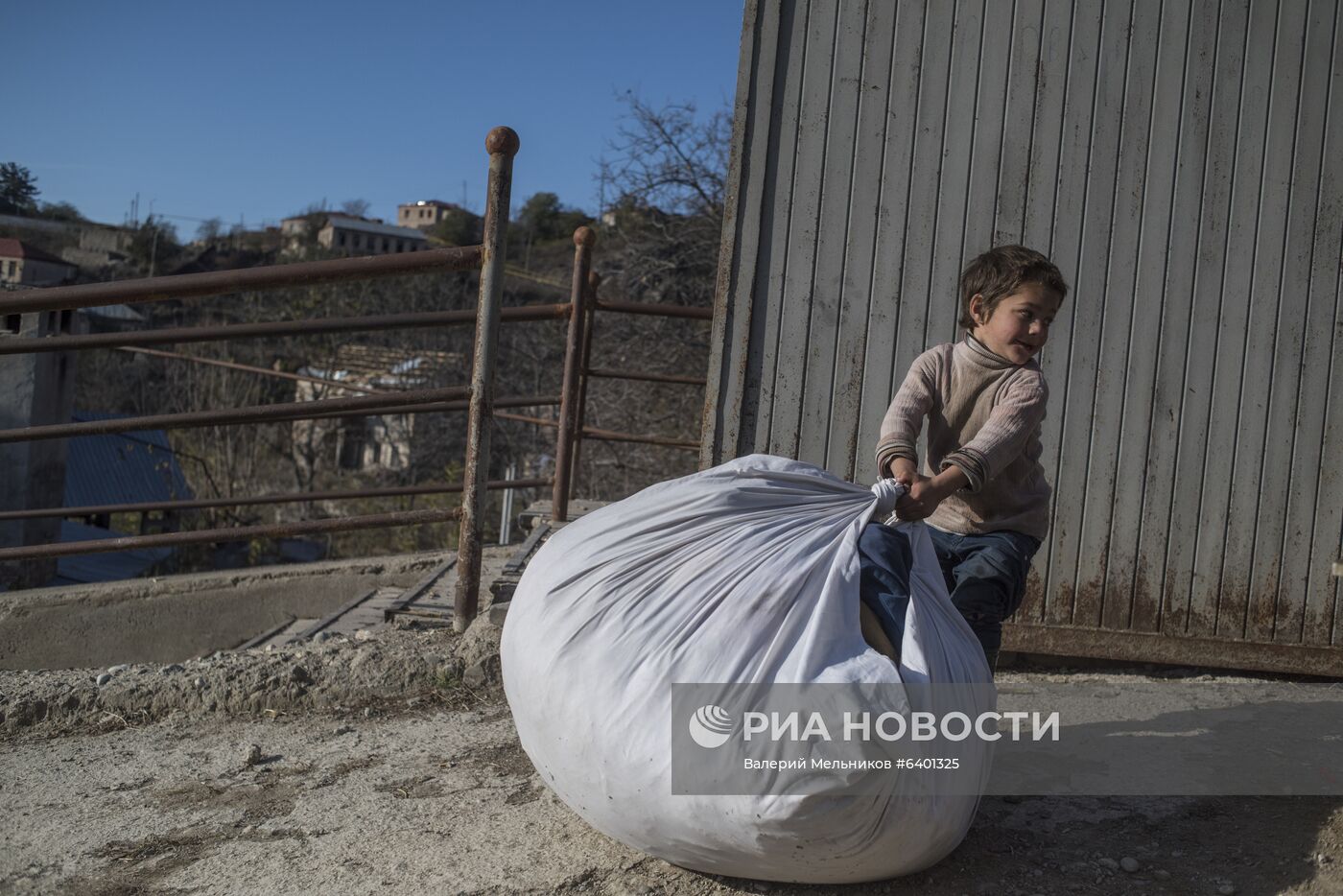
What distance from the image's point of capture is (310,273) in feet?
9.54

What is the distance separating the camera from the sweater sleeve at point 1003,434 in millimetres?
1997

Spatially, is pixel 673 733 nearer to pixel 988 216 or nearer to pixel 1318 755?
pixel 1318 755

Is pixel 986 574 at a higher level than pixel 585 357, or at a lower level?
lower

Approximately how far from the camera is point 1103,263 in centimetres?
327

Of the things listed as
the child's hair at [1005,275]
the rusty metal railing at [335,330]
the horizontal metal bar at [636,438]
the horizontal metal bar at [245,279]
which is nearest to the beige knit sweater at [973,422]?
the child's hair at [1005,275]

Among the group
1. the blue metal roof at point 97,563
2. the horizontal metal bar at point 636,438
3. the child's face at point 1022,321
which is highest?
the child's face at point 1022,321

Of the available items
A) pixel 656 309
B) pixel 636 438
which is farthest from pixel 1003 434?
pixel 636 438

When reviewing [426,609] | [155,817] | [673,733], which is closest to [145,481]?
[426,609]

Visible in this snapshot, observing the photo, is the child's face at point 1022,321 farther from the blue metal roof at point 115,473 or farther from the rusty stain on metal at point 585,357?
the blue metal roof at point 115,473

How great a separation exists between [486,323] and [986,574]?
4.97 feet

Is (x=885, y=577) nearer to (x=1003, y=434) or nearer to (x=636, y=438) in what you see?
(x=1003, y=434)

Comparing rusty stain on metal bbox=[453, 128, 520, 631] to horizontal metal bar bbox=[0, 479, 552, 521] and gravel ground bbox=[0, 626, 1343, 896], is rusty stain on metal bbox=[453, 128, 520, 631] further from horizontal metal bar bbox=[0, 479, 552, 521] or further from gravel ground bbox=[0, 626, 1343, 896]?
horizontal metal bar bbox=[0, 479, 552, 521]

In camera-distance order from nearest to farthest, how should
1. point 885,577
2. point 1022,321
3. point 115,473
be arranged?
point 885,577 → point 1022,321 → point 115,473

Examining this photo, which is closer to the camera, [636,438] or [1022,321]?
[1022,321]
